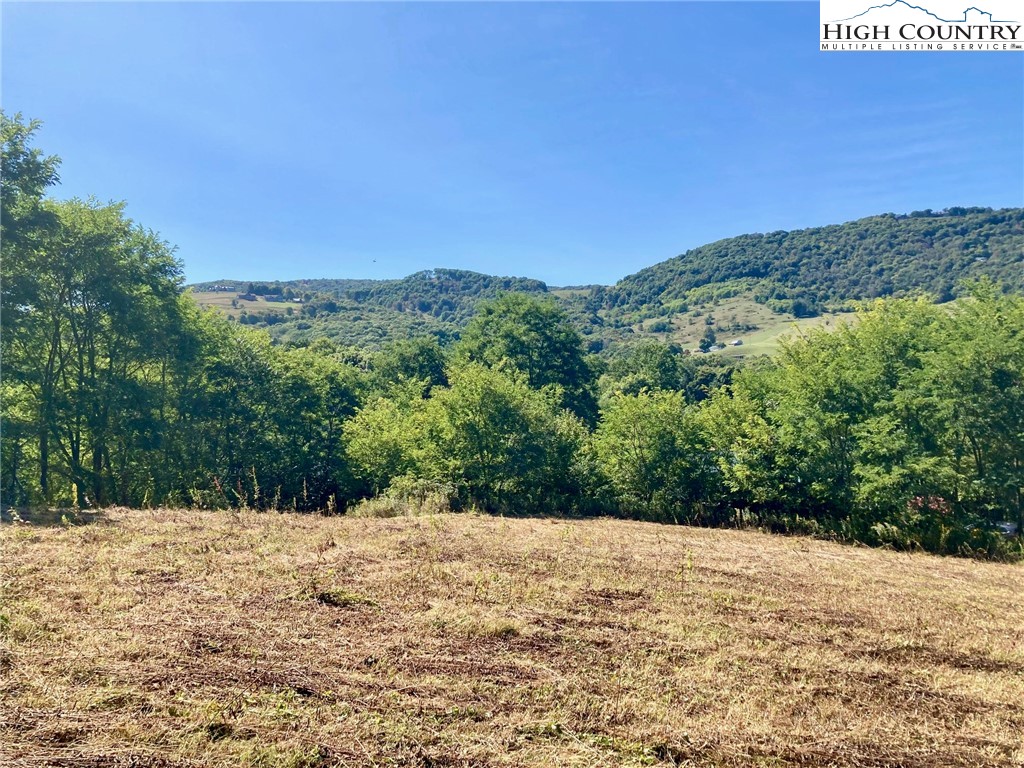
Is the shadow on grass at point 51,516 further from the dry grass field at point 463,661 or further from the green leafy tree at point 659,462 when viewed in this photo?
the green leafy tree at point 659,462

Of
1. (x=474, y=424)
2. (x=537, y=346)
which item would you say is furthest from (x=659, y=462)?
(x=537, y=346)

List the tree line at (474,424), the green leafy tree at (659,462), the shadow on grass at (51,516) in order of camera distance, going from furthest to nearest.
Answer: the green leafy tree at (659,462), the tree line at (474,424), the shadow on grass at (51,516)

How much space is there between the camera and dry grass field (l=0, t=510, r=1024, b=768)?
4.12 meters

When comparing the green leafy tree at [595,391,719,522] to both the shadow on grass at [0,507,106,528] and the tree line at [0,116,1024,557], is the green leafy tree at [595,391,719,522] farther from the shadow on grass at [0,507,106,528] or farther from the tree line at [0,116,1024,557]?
the shadow on grass at [0,507,106,528]

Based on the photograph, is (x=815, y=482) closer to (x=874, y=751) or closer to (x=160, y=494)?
(x=874, y=751)

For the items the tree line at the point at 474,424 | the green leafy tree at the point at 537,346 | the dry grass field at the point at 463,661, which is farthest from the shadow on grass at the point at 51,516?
the green leafy tree at the point at 537,346

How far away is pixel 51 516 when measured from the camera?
430 inches

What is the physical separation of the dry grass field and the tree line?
8796mm

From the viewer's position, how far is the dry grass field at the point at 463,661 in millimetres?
4125

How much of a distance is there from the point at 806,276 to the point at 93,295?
225 meters

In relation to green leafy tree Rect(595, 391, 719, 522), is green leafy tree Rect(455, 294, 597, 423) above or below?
above

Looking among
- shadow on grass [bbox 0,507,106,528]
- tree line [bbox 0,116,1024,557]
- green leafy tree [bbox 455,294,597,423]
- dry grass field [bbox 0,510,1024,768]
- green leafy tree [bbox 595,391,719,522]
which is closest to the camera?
dry grass field [bbox 0,510,1024,768]

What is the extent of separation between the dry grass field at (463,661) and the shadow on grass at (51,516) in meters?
0.41

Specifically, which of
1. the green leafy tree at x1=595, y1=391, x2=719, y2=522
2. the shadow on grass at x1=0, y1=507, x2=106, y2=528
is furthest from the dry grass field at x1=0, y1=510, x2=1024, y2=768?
the green leafy tree at x1=595, y1=391, x2=719, y2=522
